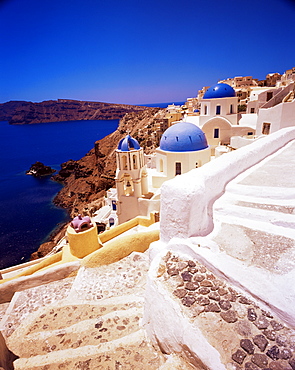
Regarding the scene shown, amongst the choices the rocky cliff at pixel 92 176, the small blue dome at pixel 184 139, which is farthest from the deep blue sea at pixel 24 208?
the small blue dome at pixel 184 139

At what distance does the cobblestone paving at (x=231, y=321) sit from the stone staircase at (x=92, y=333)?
1.53 feet

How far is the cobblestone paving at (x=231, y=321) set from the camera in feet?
6.17

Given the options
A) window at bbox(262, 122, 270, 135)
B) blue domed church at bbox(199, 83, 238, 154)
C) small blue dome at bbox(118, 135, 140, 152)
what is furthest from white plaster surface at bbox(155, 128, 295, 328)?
blue domed church at bbox(199, 83, 238, 154)

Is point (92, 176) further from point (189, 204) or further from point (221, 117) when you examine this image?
point (189, 204)

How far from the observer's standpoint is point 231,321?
2158 mm

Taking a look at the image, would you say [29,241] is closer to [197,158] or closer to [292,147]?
[197,158]

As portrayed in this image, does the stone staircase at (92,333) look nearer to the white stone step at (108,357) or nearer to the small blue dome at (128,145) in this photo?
the white stone step at (108,357)

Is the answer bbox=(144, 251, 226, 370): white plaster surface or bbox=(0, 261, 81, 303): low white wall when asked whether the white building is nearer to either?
bbox=(0, 261, 81, 303): low white wall

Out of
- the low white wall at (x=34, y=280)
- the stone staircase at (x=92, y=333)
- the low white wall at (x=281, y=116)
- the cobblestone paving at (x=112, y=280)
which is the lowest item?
the low white wall at (x=34, y=280)

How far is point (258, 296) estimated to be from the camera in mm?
2254

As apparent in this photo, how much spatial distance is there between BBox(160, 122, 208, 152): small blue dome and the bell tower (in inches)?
62.7

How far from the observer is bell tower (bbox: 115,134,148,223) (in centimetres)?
1202

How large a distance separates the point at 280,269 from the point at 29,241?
1036 inches

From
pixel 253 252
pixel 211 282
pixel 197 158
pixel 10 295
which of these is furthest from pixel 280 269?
pixel 197 158
